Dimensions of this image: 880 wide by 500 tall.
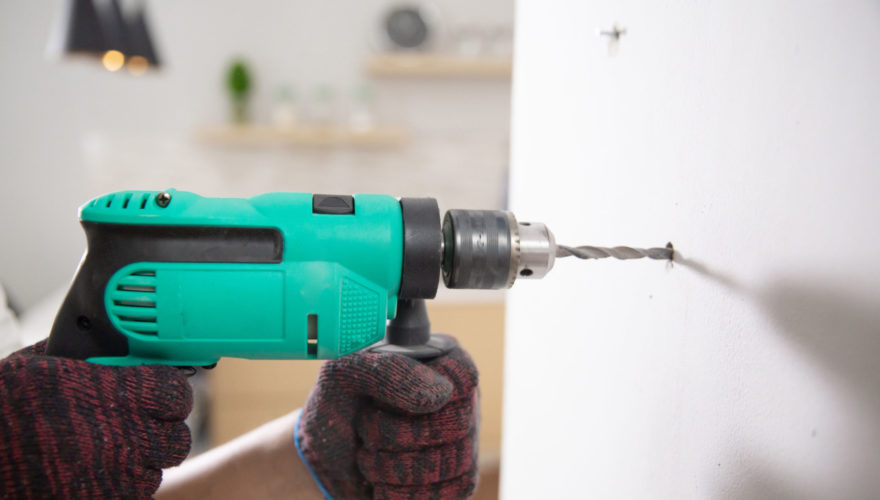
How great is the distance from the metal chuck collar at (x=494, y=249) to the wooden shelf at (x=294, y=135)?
2.18 metres

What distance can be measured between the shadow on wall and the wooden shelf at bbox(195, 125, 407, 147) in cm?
236

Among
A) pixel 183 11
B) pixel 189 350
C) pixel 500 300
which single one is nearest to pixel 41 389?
pixel 189 350

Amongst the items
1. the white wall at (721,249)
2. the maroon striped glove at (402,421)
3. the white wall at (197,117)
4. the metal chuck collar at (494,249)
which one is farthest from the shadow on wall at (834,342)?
the white wall at (197,117)

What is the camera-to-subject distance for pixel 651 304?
20.4 inches

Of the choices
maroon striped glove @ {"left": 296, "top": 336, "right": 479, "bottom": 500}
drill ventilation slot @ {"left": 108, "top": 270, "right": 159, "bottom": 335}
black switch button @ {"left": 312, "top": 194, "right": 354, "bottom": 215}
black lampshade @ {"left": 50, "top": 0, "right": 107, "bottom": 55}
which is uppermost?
black lampshade @ {"left": 50, "top": 0, "right": 107, "bottom": 55}

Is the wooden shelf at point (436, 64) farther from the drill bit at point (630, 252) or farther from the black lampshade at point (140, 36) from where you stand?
the drill bit at point (630, 252)

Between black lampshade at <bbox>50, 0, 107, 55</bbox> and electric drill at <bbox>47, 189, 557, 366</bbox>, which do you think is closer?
electric drill at <bbox>47, 189, 557, 366</bbox>

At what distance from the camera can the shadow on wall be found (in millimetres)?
320

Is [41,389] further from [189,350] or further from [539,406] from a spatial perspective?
[539,406]

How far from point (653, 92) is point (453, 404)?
39 centimetres

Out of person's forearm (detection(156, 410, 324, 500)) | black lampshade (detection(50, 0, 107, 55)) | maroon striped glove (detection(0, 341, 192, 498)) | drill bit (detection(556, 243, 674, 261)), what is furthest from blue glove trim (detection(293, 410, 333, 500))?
black lampshade (detection(50, 0, 107, 55))

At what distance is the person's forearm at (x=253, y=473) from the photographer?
2.41ft

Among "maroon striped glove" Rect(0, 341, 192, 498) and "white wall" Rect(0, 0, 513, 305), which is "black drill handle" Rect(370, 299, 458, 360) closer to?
"maroon striped glove" Rect(0, 341, 192, 498)

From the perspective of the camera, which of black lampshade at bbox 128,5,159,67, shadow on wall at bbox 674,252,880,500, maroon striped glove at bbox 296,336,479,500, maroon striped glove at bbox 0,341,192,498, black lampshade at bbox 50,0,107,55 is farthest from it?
black lampshade at bbox 128,5,159,67
